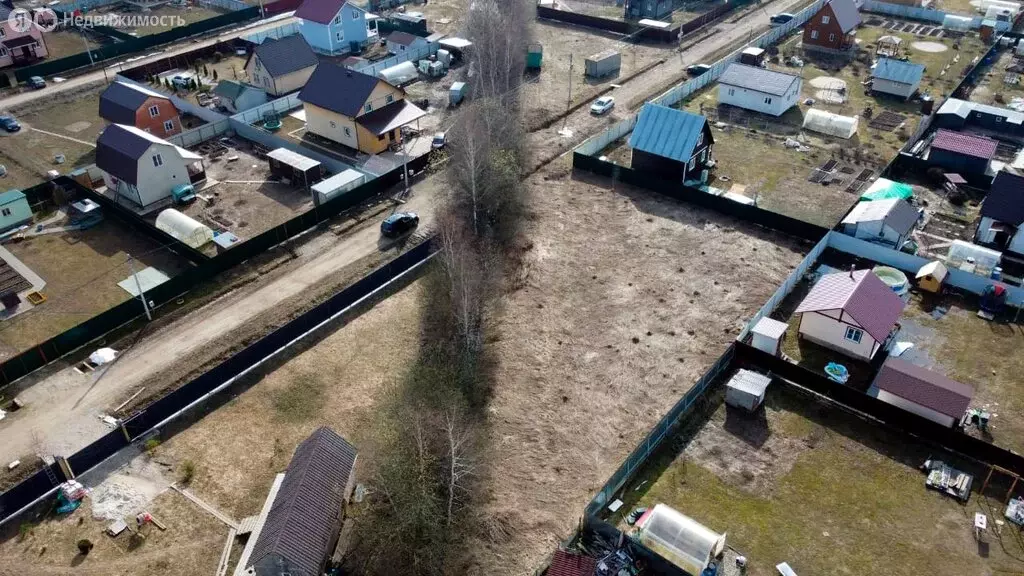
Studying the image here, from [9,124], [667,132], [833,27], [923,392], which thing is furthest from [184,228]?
[833,27]

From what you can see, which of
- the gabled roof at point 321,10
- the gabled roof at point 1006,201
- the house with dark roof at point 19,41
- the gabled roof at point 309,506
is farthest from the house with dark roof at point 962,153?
the house with dark roof at point 19,41

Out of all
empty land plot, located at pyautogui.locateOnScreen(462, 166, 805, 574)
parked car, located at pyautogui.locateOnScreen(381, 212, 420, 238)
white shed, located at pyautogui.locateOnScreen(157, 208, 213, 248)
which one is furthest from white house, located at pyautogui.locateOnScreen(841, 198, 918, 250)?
white shed, located at pyautogui.locateOnScreen(157, 208, 213, 248)

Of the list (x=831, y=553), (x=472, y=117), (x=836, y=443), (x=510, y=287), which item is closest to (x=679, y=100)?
(x=472, y=117)

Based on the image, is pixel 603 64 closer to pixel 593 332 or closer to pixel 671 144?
pixel 671 144

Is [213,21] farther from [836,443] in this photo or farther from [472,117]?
[836,443]

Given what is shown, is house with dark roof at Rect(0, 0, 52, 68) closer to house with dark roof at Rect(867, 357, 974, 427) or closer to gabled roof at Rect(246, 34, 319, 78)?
gabled roof at Rect(246, 34, 319, 78)

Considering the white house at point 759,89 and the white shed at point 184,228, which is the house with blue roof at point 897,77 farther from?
the white shed at point 184,228

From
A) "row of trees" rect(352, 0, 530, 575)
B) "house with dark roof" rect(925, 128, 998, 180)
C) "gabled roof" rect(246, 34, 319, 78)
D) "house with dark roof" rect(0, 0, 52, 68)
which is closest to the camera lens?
"row of trees" rect(352, 0, 530, 575)
